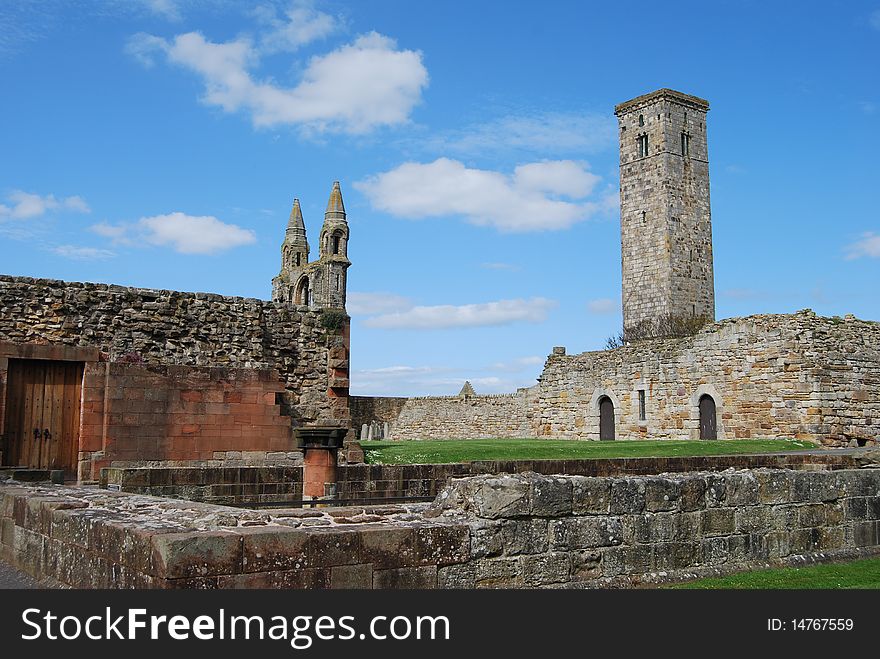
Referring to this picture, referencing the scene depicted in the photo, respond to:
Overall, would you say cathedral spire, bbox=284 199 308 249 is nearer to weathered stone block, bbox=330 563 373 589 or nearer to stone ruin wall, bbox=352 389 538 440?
stone ruin wall, bbox=352 389 538 440

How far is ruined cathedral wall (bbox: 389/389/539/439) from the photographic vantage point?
3634 centimetres

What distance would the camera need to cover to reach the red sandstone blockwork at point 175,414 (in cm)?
1449

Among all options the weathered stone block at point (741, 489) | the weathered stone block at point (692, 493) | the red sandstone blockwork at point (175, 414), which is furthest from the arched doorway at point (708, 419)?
the weathered stone block at point (692, 493)

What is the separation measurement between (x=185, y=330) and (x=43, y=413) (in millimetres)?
2704

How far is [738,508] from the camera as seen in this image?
816 cm

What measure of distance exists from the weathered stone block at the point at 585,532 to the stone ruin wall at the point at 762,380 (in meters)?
19.1

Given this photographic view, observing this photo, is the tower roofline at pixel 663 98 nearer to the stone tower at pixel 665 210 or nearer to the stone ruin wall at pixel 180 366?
the stone tower at pixel 665 210

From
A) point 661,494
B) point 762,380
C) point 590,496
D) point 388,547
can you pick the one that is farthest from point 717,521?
point 762,380

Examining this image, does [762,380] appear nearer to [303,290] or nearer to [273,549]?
[273,549]

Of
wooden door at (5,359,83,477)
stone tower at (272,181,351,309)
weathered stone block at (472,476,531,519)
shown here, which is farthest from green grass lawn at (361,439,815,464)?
stone tower at (272,181,351,309)

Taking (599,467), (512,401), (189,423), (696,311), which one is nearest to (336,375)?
(189,423)

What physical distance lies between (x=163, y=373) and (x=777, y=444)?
51.8 ft

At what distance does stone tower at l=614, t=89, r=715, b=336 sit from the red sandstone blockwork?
30584 millimetres
